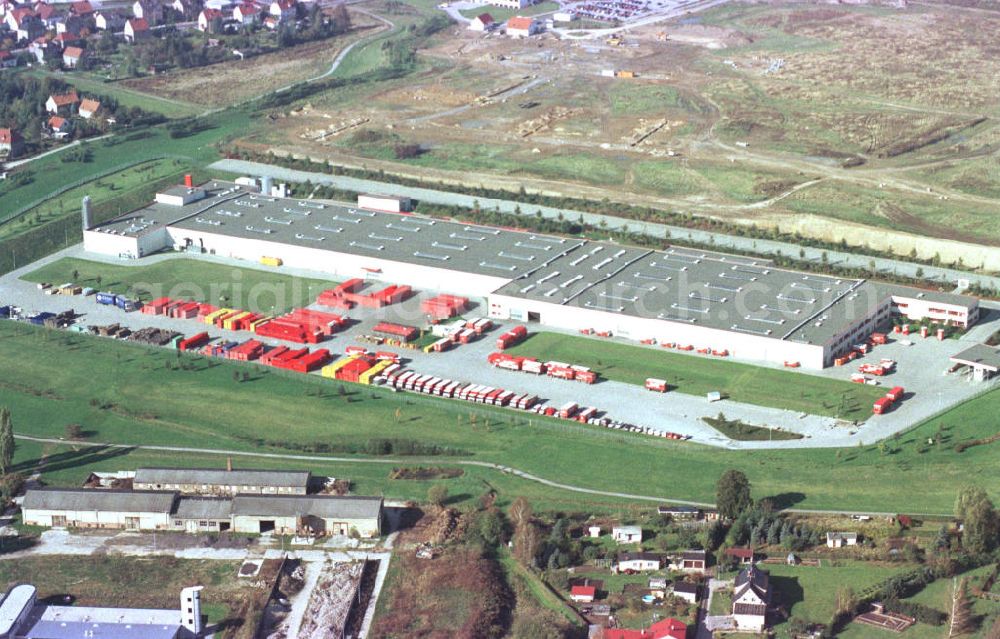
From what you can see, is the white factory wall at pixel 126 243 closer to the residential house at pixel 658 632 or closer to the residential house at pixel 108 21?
the residential house at pixel 658 632

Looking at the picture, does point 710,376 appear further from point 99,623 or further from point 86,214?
point 86,214

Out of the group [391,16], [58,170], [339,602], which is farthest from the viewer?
[391,16]

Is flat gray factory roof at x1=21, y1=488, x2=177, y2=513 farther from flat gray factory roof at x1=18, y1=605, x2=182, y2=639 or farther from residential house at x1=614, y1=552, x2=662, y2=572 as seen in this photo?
residential house at x1=614, y1=552, x2=662, y2=572

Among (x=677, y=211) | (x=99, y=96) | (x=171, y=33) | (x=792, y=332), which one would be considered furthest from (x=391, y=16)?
(x=792, y=332)

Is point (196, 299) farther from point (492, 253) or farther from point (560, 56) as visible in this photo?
point (560, 56)

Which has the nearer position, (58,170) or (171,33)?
(58,170)

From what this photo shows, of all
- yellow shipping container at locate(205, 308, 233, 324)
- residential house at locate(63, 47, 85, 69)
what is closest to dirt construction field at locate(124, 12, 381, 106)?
residential house at locate(63, 47, 85, 69)

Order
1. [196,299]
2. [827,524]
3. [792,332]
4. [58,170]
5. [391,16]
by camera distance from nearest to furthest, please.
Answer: [827,524] → [792,332] → [196,299] → [58,170] → [391,16]
